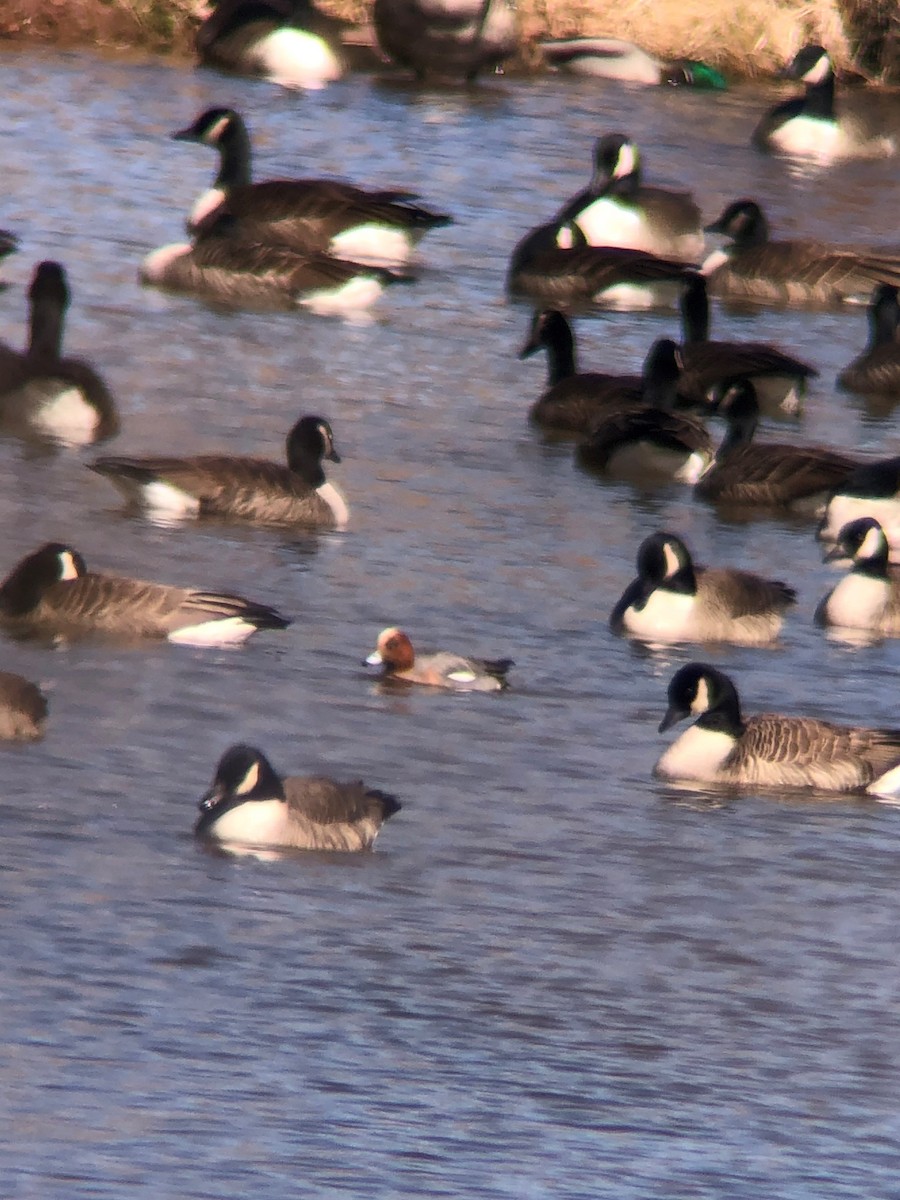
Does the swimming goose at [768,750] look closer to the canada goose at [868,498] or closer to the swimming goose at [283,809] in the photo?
the swimming goose at [283,809]

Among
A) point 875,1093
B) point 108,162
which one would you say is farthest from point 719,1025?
point 108,162

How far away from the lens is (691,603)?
14266 millimetres

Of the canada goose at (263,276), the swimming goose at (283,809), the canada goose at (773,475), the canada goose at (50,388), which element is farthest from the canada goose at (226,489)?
the canada goose at (263,276)

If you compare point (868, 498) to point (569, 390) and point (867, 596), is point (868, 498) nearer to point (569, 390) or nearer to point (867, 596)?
point (867, 596)

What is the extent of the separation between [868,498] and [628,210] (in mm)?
8924

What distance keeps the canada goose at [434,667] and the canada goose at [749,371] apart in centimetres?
658

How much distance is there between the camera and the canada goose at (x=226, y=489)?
1563 cm

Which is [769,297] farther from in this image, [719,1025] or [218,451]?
[719,1025]

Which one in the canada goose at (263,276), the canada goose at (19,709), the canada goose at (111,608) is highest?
the canada goose at (19,709)

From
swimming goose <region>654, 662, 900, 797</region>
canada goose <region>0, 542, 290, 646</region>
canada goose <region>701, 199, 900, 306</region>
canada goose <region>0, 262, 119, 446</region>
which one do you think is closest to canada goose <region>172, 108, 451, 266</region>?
canada goose <region>701, 199, 900, 306</region>

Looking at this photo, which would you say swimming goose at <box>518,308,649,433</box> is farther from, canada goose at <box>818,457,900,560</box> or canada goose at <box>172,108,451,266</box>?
canada goose at <box>172,108,451,266</box>

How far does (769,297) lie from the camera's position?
2367cm

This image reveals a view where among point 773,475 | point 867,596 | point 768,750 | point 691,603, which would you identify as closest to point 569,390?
point 773,475

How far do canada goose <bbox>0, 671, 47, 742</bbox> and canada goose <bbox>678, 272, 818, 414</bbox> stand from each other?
329 inches
